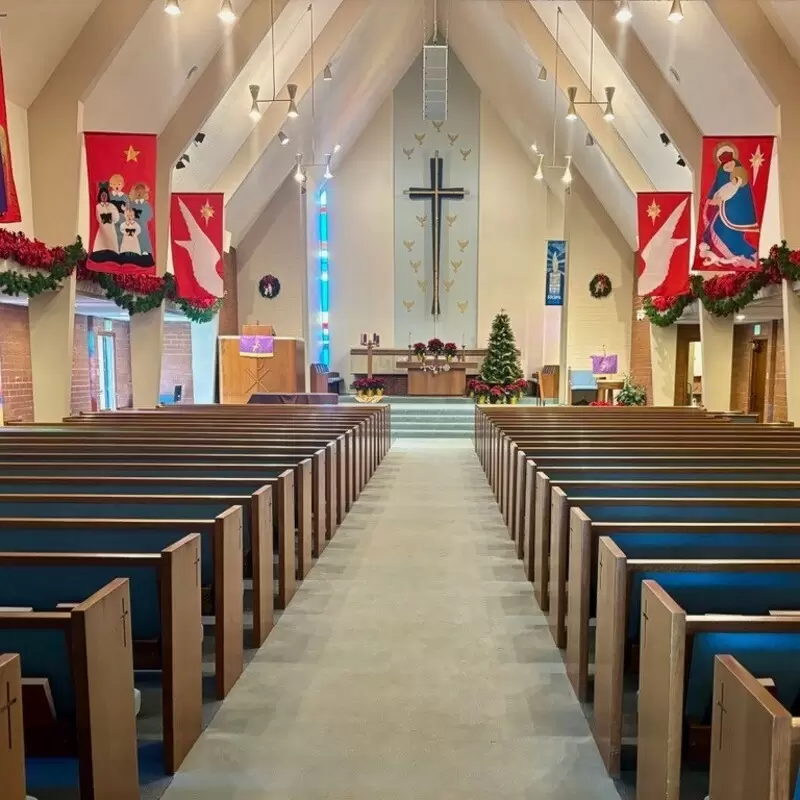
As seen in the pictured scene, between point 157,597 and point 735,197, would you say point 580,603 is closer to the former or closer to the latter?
point 157,597

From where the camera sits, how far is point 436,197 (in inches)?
573

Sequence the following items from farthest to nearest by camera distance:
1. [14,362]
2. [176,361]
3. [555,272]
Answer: [555,272] < [176,361] < [14,362]

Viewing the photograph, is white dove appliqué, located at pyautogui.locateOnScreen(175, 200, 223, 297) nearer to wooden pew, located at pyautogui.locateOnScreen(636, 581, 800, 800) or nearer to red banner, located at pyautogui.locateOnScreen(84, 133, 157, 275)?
red banner, located at pyautogui.locateOnScreen(84, 133, 157, 275)

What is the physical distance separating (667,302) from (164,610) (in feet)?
30.6

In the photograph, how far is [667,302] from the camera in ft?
31.9

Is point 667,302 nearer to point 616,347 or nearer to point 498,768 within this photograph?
point 616,347

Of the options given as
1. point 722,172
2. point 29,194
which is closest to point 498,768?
point 722,172

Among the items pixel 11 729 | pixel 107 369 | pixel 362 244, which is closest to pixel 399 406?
pixel 362 244

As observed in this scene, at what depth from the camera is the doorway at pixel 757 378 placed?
413 inches

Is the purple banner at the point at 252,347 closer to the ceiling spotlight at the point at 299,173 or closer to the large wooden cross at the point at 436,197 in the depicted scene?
the ceiling spotlight at the point at 299,173

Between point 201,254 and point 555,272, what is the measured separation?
7.61 meters

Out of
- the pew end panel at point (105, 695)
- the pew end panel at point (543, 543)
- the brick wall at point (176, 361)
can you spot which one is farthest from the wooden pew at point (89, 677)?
the brick wall at point (176, 361)

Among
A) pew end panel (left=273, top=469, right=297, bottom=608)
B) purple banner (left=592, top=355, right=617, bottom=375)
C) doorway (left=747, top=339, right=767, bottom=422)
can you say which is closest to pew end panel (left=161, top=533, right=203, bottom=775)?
pew end panel (left=273, top=469, right=297, bottom=608)

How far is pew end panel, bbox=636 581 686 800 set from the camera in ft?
4.90
